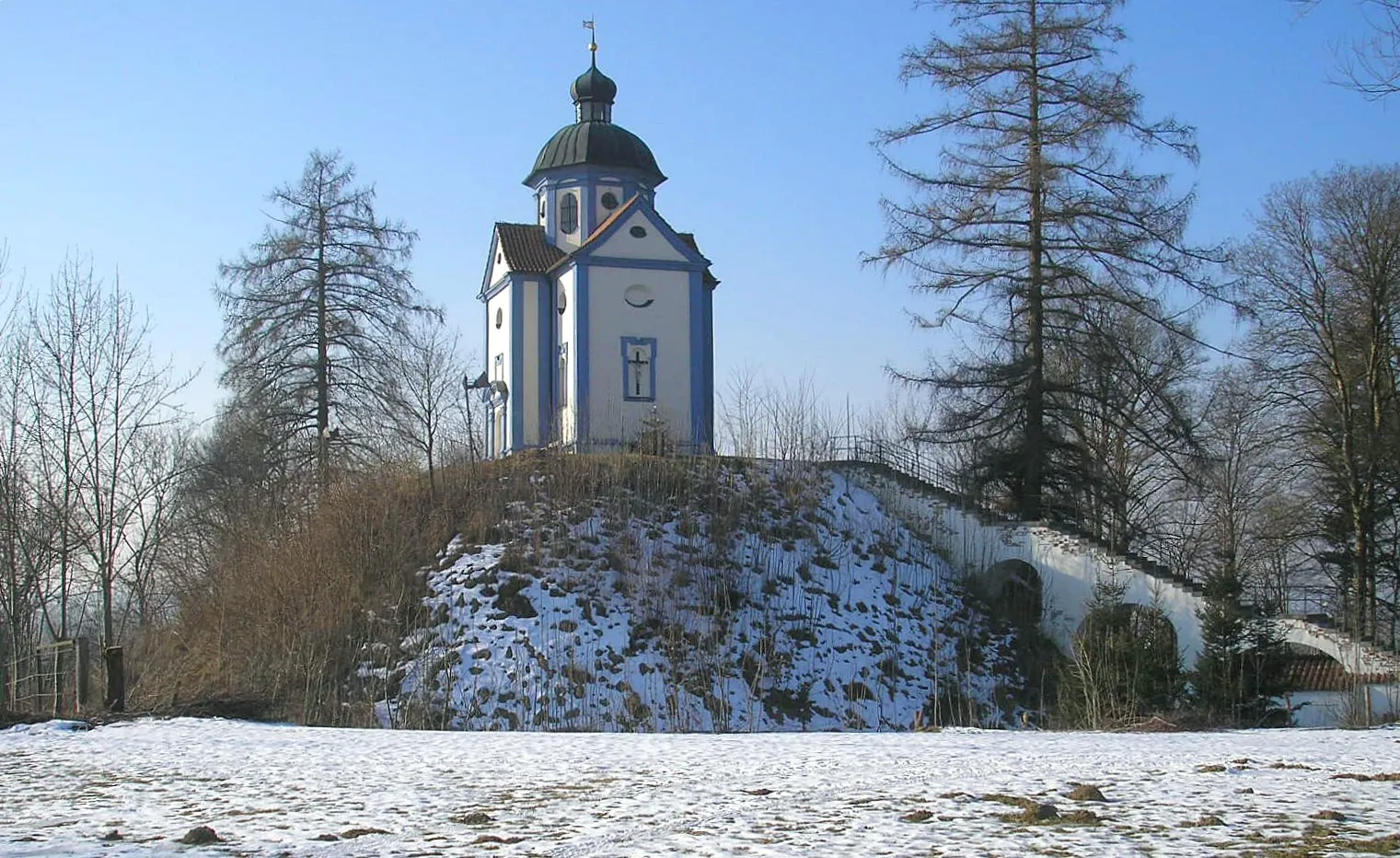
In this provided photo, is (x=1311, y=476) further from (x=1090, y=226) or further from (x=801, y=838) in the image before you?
(x=801, y=838)

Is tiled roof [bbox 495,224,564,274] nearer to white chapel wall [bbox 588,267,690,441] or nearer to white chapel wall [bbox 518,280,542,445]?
white chapel wall [bbox 518,280,542,445]

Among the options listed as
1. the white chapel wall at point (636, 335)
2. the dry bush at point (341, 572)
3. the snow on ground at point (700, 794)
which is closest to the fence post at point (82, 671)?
the dry bush at point (341, 572)

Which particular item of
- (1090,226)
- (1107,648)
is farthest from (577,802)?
(1090,226)

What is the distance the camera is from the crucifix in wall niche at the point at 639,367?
107 feet

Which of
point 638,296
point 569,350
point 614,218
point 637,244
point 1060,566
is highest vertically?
point 614,218

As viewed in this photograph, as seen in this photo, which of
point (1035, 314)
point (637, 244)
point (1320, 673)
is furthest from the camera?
point (637, 244)

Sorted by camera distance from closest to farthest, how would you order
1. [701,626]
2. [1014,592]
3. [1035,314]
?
[701,626] < [1014,592] < [1035,314]

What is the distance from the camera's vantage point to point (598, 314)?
32625mm

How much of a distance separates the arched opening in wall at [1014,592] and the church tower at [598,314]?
7.00 metres

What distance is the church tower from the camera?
32.3 metres

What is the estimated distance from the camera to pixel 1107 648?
1775 cm

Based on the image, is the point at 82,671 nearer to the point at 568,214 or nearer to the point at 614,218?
the point at 614,218

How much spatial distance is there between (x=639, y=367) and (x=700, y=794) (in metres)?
23.9

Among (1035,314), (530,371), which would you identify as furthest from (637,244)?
(1035,314)
